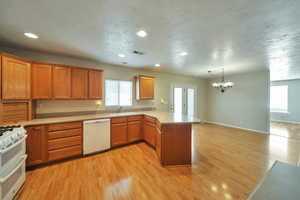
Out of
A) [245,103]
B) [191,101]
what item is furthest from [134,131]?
[245,103]

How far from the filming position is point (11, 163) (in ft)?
5.71

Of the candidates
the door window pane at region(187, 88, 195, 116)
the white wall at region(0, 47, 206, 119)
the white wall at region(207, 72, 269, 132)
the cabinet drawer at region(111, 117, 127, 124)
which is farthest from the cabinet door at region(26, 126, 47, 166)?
the white wall at region(207, 72, 269, 132)

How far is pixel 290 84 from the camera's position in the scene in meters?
7.22

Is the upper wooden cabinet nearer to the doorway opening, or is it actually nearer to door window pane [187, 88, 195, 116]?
door window pane [187, 88, 195, 116]

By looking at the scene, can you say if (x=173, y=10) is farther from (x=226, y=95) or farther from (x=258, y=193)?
(x=226, y=95)

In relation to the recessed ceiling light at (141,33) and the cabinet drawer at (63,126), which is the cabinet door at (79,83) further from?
the recessed ceiling light at (141,33)

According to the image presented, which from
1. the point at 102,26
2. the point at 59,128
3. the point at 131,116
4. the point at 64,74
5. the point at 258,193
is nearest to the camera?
the point at 258,193

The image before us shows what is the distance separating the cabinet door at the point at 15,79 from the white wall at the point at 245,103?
25.4 feet

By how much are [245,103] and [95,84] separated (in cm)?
649

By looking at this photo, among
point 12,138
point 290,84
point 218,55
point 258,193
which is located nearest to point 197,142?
point 218,55

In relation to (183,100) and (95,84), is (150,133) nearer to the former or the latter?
(95,84)

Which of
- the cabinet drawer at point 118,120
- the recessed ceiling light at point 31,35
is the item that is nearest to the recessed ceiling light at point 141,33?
the recessed ceiling light at point 31,35

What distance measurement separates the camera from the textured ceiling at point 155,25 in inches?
59.1

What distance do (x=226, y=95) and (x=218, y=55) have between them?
3.97 m
